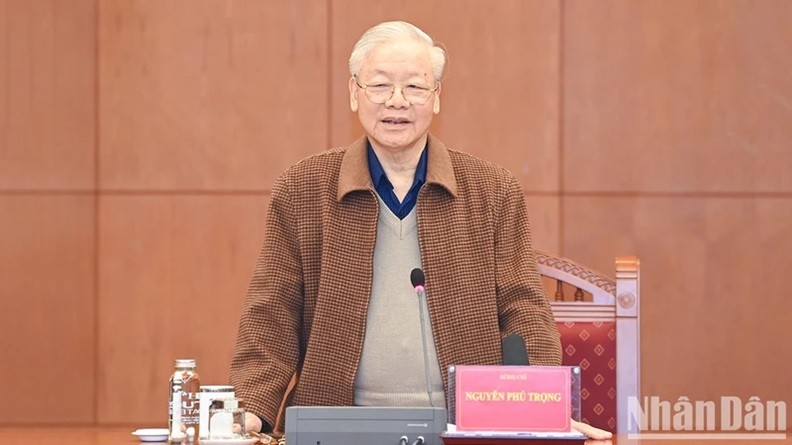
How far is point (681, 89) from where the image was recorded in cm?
468

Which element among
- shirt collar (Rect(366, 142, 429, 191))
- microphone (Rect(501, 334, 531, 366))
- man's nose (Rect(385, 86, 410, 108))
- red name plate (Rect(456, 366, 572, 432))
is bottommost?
red name plate (Rect(456, 366, 572, 432))

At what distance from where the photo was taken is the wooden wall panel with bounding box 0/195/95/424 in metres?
4.52

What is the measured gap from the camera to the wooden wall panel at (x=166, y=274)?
4.79 m

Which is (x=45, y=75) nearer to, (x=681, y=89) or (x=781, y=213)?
(x=681, y=89)

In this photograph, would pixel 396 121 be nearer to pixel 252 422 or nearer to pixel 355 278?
pixel 355 278

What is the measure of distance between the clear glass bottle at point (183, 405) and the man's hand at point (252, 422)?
5.8 inches

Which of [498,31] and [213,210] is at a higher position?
[498,31]

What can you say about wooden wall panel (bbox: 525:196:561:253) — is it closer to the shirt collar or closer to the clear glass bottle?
the shirt collar

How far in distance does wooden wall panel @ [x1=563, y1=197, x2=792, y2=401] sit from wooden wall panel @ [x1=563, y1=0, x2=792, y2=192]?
0.11 m

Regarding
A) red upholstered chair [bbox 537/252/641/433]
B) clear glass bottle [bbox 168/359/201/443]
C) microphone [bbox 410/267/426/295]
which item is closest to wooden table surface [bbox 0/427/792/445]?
clear glass bottle [bbox 168/359/201/443]

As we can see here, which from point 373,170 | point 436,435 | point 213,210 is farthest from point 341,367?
point 213,210

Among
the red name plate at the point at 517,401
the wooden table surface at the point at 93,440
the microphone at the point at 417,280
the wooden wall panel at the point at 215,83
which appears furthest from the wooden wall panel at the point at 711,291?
the red name plate at the point at 517,401

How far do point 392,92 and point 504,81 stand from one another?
6.53 feet

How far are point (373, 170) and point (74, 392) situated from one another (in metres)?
2.32
